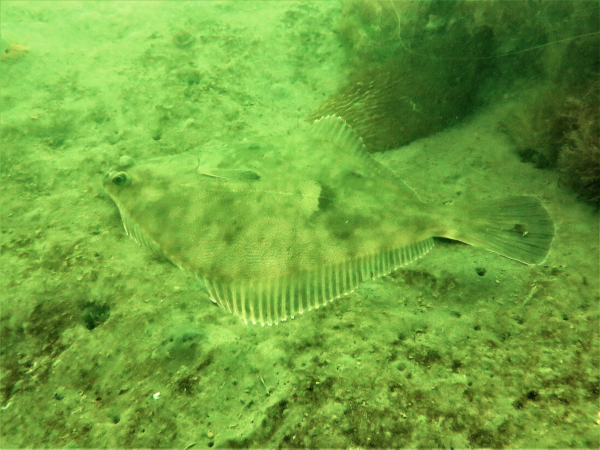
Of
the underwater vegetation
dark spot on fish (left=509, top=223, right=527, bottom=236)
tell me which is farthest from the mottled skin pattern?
the underwater vegetation

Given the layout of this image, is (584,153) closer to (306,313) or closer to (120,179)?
(306,313)

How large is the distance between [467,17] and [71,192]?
5.84m

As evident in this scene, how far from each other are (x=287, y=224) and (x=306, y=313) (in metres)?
0.81

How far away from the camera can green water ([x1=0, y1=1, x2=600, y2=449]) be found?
6.22ft

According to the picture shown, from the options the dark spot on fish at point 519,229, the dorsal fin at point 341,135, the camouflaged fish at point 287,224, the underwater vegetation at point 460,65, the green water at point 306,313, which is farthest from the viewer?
the underwater vegetation at point 460,65

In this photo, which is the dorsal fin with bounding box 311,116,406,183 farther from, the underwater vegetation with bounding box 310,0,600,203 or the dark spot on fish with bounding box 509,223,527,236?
the dark spot on fish with bounding box 509,223,527,236

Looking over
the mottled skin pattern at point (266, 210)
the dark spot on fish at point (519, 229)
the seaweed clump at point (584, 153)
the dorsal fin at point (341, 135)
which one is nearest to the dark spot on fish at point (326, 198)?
the mottled skin pattern at point (266, 210)

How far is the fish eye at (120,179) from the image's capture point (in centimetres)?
263

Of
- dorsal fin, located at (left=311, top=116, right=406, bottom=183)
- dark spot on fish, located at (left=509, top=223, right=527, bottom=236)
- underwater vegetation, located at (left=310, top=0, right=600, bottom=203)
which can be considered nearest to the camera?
dark spot on fish, located at (left=509, top=223, right=527, bottom=236)

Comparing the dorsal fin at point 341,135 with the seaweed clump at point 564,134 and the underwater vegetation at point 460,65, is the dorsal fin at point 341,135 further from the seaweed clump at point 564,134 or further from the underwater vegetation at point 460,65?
the seaweed clump at point 564,134

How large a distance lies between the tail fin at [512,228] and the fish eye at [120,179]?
9.88 ft

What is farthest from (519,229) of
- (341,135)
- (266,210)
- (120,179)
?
(120,179)

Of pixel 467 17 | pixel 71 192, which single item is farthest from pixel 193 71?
pixel 467 17

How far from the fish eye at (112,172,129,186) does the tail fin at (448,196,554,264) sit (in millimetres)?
3011
